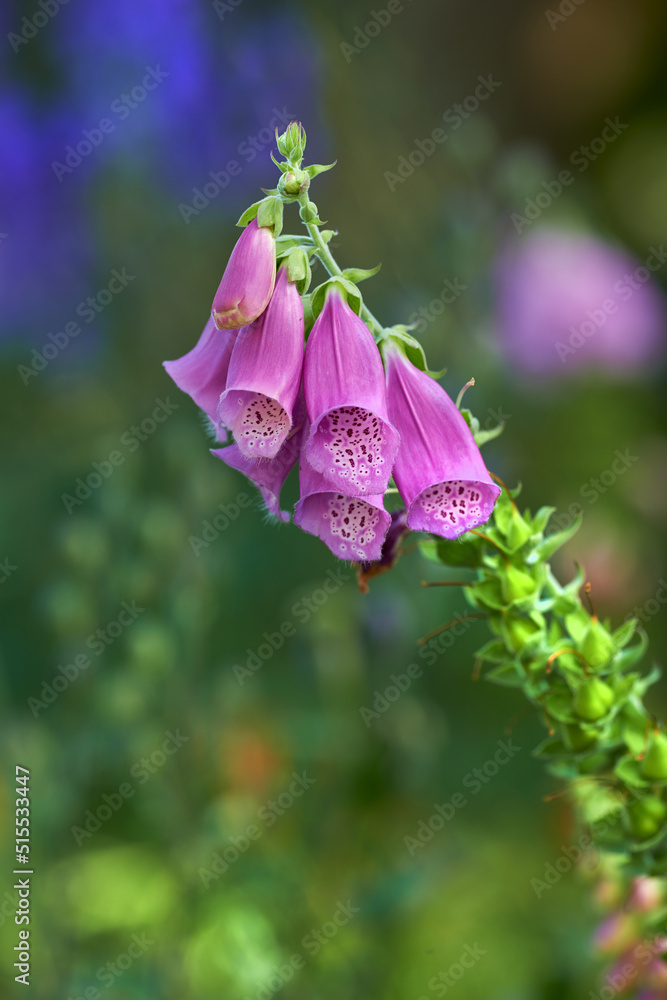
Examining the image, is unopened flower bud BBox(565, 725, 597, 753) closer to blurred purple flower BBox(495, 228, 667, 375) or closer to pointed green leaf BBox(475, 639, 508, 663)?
pointed green leaf BBox(475, 639, 508, 663)

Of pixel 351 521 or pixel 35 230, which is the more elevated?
pixel 351 521

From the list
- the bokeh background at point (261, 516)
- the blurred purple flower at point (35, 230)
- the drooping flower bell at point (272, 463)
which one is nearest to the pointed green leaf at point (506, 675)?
the drooping flower bell at point (272, 463)

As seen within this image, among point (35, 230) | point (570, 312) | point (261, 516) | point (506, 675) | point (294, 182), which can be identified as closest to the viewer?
point (294, 182)

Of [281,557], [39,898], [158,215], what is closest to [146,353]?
[158,215]

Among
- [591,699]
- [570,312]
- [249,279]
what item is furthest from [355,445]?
[570,312]

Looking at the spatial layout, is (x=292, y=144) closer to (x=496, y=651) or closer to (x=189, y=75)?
(x=496, y=651)

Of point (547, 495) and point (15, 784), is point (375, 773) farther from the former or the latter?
point (547, 495)
